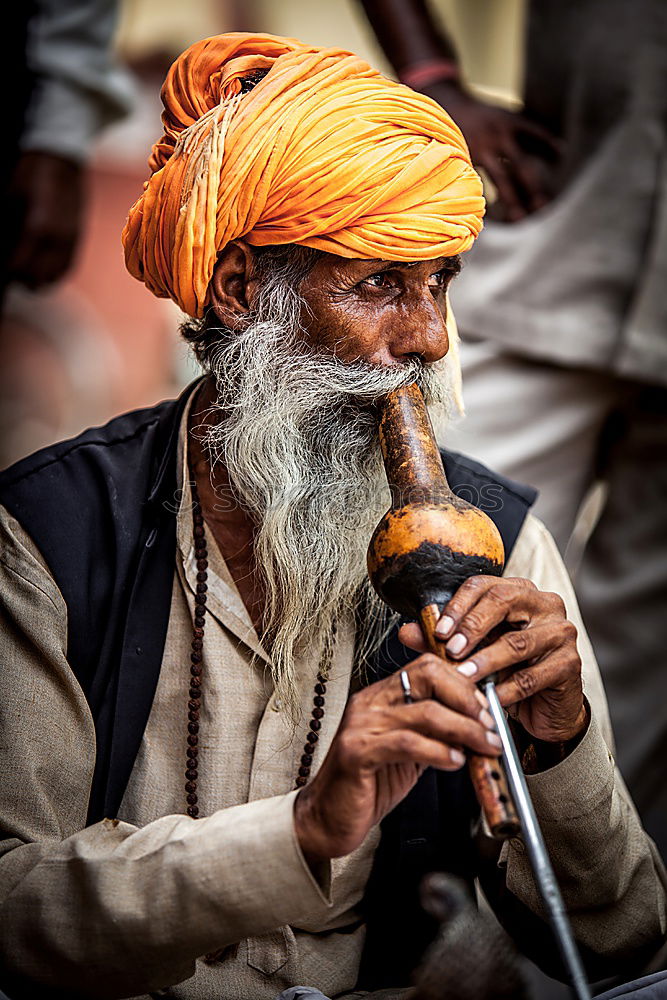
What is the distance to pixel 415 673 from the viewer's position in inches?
64.3

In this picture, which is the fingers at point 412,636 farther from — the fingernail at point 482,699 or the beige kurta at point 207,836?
the beige kurta at point 207,836

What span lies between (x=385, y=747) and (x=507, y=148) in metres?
1.99

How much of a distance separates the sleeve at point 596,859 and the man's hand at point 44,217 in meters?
2.32

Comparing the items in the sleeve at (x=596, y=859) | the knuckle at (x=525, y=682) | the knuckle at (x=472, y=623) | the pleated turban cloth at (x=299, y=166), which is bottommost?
the sleeve at (x=596, y=859)

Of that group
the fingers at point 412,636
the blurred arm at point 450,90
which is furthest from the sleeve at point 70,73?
the fingers at point 412,636

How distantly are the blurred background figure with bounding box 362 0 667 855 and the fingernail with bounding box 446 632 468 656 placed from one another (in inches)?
66.5

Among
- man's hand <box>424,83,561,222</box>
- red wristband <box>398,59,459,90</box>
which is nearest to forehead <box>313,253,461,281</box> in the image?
man's hand <box>424,83,561,222</box>

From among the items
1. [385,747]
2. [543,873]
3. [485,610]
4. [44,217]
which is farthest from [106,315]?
[543,873]

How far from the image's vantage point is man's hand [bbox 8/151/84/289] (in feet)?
11.9

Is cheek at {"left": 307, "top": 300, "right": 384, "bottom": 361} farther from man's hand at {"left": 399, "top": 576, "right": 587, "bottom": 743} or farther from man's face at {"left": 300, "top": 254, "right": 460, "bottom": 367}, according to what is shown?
man's hand at {"left": 399, "top": 576, "right": 587, "bottom": 743}

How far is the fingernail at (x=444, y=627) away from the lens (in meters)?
1.69

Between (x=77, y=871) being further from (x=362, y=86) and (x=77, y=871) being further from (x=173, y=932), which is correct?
(x=362, y=86)

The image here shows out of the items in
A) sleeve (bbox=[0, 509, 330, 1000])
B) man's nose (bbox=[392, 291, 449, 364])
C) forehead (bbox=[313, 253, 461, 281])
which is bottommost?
sleeve (bbox=[0, 509, 330, 1000])

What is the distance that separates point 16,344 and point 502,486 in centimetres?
445
